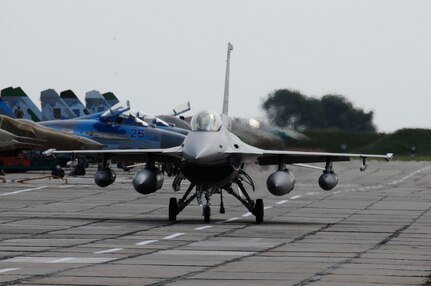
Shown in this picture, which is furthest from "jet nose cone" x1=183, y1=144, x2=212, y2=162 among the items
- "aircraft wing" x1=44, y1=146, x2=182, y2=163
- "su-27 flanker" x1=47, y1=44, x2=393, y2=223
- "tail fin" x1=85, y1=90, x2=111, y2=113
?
"tail fin" x1=85, y1=90, x2=111, y2=113

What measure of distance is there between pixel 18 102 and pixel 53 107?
2863 millimetres

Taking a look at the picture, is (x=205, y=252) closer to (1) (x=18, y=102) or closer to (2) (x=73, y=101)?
(1) (x=18, y=102)

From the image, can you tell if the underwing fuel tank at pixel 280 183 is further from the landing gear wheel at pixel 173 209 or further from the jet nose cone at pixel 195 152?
the landing gear wheel at pixel 173 209

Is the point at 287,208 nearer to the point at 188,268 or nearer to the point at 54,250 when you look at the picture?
the point at 54,250

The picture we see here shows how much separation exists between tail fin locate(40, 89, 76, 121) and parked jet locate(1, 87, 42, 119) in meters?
1.40

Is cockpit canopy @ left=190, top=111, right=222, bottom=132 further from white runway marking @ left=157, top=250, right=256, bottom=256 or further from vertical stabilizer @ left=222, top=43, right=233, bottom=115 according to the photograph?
white runway marking @ left=157, top=250, right=256, bottom=256

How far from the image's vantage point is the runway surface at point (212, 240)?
55.5 feet

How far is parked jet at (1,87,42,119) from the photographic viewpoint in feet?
217

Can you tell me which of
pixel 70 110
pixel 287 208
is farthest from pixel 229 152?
pixel 70 110

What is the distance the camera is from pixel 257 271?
17.5 metres

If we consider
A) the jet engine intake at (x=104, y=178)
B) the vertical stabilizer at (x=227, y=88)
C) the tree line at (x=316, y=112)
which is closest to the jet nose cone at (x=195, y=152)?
the jet engine intake at (x=104, y=178)

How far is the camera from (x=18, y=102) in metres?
66.5

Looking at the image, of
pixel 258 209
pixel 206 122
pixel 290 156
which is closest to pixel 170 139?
pixel 290 156

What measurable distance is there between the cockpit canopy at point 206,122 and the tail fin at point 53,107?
138 feet
